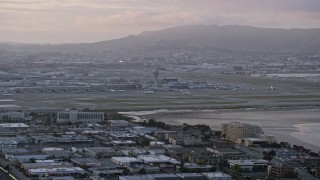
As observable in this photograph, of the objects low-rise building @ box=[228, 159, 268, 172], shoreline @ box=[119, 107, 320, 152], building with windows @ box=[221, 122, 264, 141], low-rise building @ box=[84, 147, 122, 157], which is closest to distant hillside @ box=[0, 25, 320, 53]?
shoreline @ box=[119, 107, 320, 152]

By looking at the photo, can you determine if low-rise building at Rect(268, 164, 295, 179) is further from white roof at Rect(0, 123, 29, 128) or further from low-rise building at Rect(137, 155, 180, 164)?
white roof at Rect(0, 123, 29, 128)

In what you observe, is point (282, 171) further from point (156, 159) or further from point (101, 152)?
point (101, 152)

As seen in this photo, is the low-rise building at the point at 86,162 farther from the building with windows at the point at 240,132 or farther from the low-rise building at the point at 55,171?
the building with windows at the point at 240,132

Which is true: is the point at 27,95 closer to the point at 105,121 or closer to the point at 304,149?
the point at 105,121

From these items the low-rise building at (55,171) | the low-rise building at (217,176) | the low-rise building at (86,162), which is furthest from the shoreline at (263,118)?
the low-rise building at (55,171)

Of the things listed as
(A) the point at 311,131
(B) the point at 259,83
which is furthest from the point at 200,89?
(A) the point at 311,131

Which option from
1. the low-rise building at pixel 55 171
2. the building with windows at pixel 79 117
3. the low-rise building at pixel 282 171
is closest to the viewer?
the low-rise building at pixel 55 171
